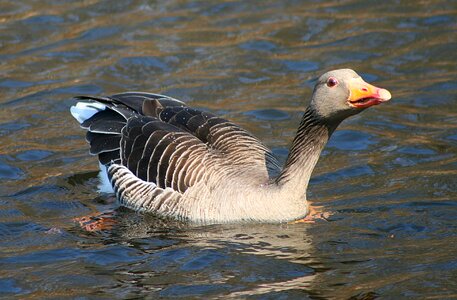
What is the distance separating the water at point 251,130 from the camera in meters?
8.16

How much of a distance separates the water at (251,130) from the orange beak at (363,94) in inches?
53.5

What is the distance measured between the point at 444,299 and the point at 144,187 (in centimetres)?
377

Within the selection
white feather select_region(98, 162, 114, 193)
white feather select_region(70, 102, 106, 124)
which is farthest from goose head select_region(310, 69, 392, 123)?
white feather select_region(70, 102, 106, 124)

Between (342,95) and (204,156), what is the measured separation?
6.16 feet

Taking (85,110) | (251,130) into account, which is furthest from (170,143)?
(251,130)

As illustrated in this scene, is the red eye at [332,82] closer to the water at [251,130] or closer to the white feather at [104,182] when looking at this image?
the water at [251,130]

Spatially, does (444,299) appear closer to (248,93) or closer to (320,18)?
(248,93)

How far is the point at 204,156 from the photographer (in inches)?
380

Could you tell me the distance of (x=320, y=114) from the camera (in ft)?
28.6

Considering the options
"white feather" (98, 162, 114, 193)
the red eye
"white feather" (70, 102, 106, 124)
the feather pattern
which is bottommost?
"white feather" (98, 162, 114, 193)

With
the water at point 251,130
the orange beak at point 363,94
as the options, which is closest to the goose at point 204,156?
the orange beak at point 363,94

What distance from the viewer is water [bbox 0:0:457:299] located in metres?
8.16

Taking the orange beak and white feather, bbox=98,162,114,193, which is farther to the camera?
white feather, bbox=98,162,114,193

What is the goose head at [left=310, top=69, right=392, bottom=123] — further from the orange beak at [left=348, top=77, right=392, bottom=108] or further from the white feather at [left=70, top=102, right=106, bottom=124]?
the white feather at [left=70, top=102, right=106, bottom=124]
